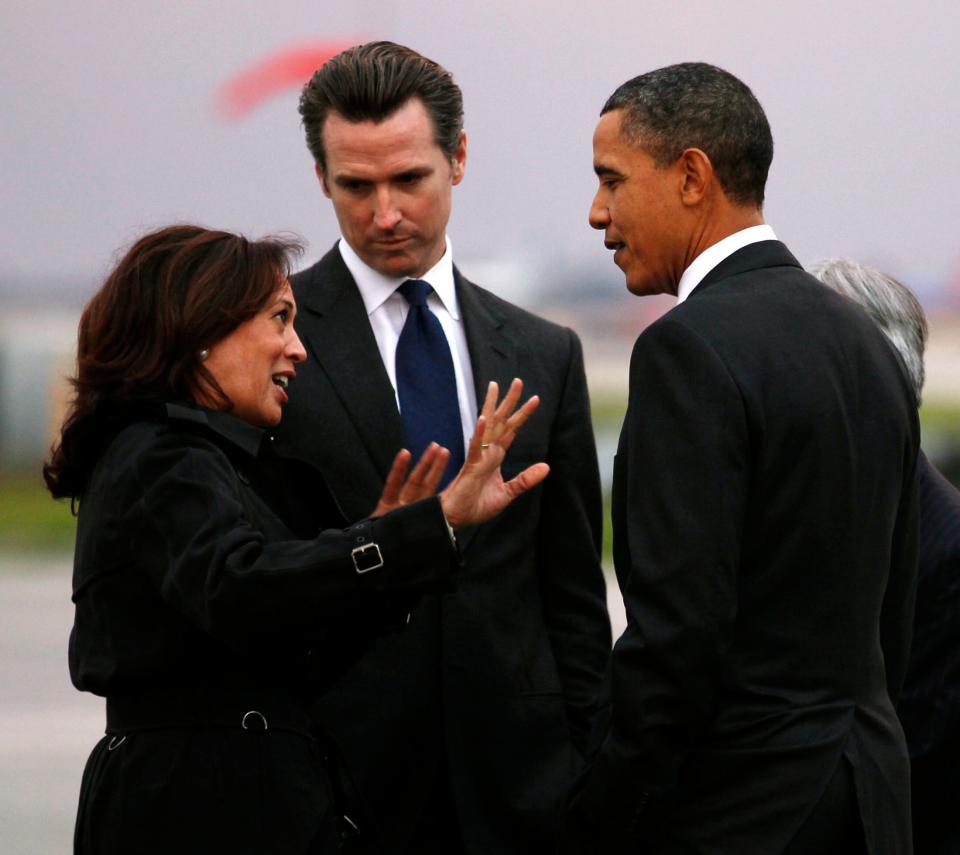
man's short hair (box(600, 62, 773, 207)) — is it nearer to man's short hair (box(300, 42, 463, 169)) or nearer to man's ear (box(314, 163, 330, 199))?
man's short hair (box(300, 42, 463, 169))

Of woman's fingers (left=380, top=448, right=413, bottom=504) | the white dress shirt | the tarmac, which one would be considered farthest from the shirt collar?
the tarmac

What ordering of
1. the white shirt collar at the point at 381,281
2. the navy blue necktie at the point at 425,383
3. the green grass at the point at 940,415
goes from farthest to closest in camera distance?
1. the green grass at the point at 940,415
2. the white shirt collar at the point at 381,281
3. the navy blue necktie at the point at 425,383

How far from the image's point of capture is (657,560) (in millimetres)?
2531

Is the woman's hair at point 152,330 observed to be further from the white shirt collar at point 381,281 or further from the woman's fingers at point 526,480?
the white shirt collar at point 381,281

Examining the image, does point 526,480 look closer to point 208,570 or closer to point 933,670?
point 208,570

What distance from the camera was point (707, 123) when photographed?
2.74 metres

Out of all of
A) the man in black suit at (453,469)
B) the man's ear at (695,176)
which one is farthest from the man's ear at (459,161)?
the man's ear at (695,176)

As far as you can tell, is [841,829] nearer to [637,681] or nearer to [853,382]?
[637,681]

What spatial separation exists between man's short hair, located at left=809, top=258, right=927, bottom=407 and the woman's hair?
124cm

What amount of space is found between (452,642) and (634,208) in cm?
92

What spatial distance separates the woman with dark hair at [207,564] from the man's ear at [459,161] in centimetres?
86

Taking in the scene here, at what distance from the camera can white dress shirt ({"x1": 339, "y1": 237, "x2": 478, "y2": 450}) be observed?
3371 millimetres

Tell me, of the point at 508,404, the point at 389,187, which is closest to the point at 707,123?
the point at 508,404

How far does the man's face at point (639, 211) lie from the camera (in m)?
2.76
